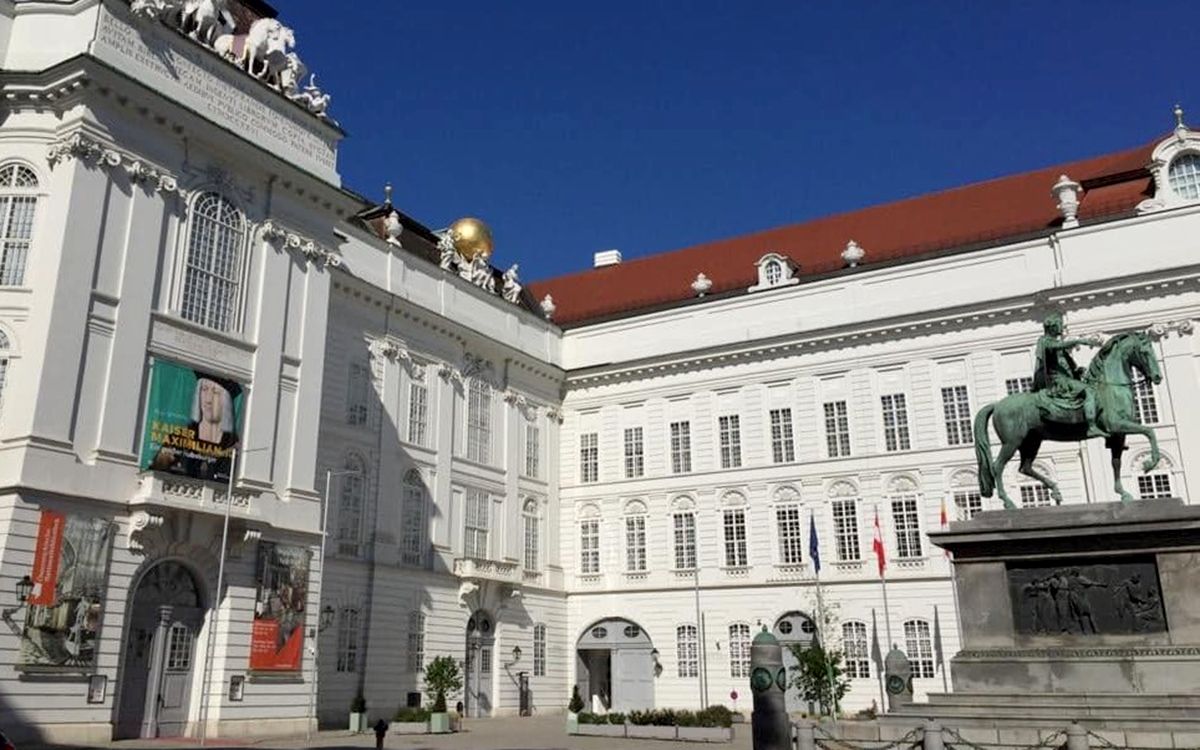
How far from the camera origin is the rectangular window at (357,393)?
34.8 m

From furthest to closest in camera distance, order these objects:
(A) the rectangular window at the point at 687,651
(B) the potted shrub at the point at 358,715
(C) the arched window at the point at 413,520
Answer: (A) the rectangular window at the point at 687,651
(C) the arched window at the point at 413,520
(B) the potted shrub at the point at 358,715

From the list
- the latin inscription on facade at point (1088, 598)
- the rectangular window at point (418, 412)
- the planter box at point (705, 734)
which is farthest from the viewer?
the rectangular window at point (418, 412)

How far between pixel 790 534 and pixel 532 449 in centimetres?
1142

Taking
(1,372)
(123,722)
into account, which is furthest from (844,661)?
(1,372)

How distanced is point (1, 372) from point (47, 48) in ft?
26.2

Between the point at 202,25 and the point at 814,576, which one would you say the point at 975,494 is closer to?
the point at 814,576

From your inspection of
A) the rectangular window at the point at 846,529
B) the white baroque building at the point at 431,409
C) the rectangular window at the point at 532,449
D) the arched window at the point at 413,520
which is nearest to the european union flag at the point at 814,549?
the rectangular window at the point at 846,529

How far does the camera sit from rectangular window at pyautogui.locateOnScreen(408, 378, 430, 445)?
37406 millimetres

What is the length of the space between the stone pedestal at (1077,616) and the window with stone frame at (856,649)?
811 inches

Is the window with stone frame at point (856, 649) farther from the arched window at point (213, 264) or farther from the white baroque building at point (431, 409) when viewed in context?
the arched window at point (213, 264)

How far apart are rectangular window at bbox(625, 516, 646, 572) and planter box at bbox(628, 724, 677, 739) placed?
611 inches

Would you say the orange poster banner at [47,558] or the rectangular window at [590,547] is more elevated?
the rectangular window at [590,547]

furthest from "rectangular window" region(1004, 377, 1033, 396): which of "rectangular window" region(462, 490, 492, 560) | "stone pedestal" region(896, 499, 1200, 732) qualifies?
"stone pedestal" region(896, 499, 1200, 732)

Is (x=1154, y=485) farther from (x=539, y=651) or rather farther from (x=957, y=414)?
(x=539, y=651)
